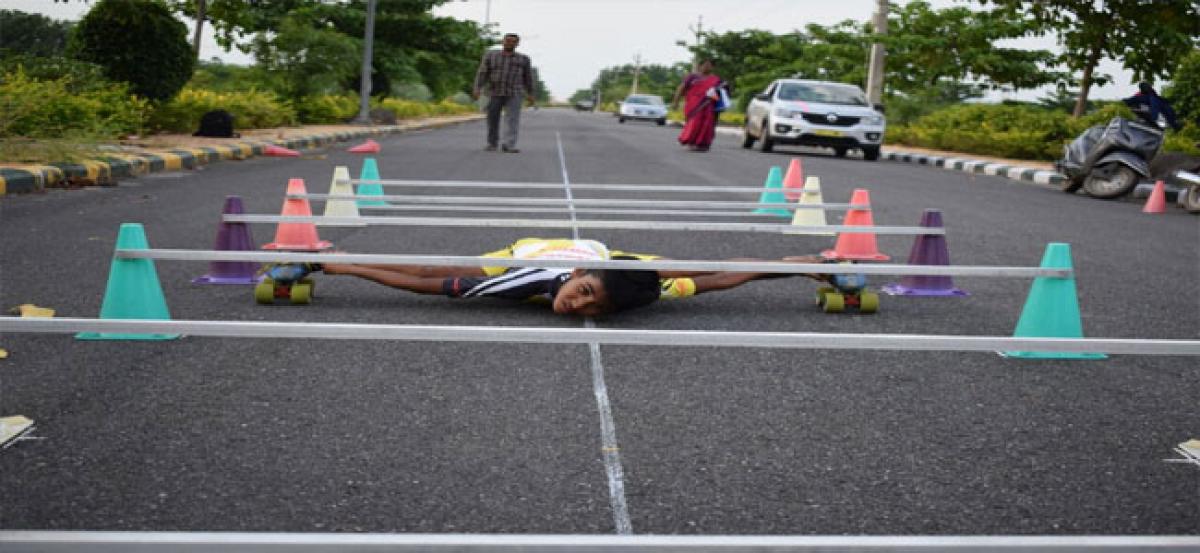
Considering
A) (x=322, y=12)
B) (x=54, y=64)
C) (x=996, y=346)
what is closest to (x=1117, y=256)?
(x=996, y=346)

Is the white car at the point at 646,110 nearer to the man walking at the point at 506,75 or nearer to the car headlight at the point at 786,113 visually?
the car headlight at the point at 786,113

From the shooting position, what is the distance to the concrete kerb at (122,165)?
31.9 feet

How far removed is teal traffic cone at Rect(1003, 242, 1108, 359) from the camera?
15.0ft

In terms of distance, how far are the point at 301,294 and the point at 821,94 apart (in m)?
18.4

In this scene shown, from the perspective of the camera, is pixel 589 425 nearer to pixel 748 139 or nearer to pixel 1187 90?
pixel 1187 90

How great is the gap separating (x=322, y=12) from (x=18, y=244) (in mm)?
29475

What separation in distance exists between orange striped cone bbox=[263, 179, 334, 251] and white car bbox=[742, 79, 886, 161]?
1576cm

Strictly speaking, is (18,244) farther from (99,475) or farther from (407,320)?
(99,475)

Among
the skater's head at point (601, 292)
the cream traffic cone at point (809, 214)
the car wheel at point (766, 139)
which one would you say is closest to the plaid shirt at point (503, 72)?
the car wheel at point (766, 139)

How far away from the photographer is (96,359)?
13.1 ft

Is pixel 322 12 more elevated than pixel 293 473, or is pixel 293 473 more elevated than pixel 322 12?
pixel 322 12

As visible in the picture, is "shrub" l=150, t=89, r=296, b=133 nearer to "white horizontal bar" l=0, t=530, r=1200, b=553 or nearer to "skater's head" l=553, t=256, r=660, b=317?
"skater's head" l=553, t=256, r=660, b=317

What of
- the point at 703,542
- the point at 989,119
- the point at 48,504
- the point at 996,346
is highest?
the point at 989,119

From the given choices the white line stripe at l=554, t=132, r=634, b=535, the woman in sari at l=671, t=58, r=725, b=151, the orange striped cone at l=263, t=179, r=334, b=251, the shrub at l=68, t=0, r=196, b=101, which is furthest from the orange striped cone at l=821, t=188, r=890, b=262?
the woman in sari at l=671, t=58, r=725, b=151
